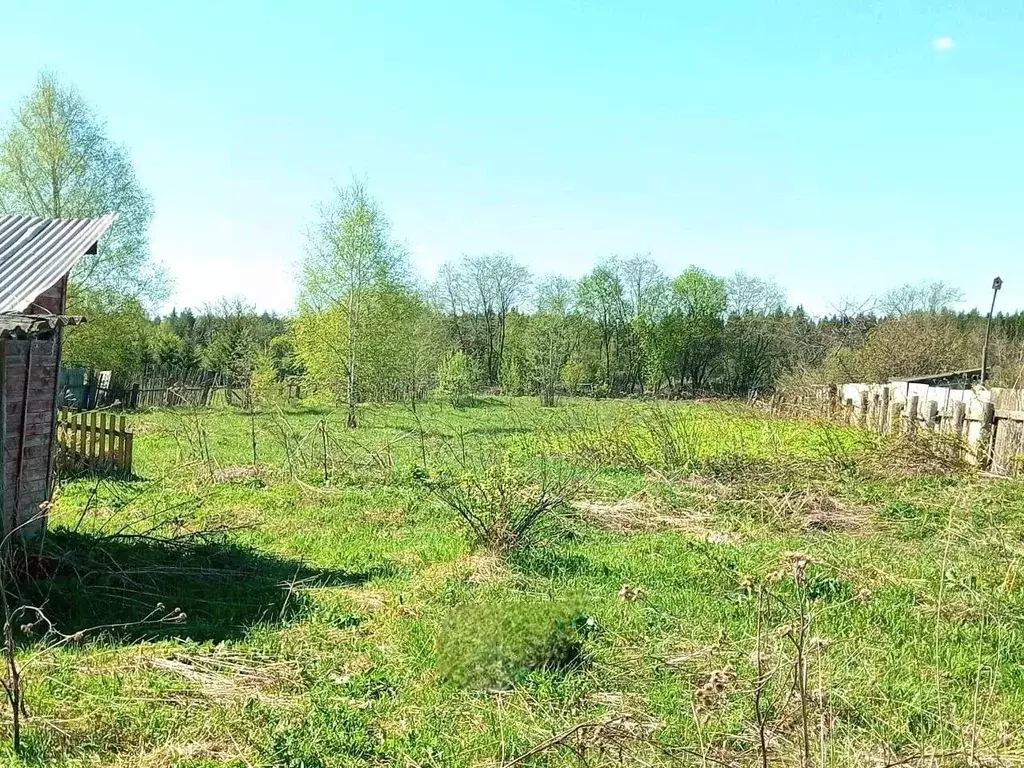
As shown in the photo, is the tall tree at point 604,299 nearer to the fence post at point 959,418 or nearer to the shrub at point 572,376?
the shrub at point 572,376

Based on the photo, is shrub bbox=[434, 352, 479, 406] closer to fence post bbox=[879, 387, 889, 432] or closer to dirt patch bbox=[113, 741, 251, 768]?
fence post bbox=[879, 387, 889, 432]

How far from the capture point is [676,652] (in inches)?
203

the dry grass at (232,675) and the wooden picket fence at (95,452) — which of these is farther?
the wooden picket fence at (95,452)

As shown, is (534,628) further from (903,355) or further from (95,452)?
(903,355)

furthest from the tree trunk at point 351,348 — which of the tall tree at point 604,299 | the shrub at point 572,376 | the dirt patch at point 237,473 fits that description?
the tall tree at point 604,299

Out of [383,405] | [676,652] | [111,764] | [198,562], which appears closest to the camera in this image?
[111,764]

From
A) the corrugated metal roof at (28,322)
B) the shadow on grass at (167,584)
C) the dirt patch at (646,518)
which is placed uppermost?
the corrugated metal roof at (28,322)

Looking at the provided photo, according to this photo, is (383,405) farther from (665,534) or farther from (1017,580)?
(1017,580)

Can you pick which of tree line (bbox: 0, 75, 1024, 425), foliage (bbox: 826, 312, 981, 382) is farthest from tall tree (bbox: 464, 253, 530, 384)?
foliage (bbox: 826, 312, 981, 382)

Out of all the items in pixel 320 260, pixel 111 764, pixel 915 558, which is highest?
pixel 320 260

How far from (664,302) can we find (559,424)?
→ 36929 mm

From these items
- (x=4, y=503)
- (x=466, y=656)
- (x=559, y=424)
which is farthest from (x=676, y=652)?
(x=559, y=424)

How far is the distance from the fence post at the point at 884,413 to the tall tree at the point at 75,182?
76.4 feet

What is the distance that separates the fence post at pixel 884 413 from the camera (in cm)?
1769
